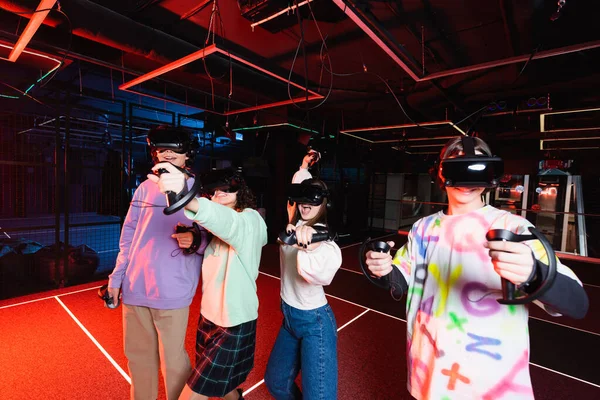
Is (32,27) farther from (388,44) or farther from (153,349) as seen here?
(388,44)

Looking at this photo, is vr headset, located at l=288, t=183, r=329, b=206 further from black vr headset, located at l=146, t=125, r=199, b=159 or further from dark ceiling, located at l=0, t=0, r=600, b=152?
dark ceiling, located at l=0, t=0, r=600, b=152

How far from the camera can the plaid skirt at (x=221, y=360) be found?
4.60 feet

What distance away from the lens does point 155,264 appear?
159 cm

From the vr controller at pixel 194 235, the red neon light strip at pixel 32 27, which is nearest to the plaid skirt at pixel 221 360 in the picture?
the vr controller at pixel 194 235

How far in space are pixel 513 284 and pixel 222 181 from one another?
1299 mm

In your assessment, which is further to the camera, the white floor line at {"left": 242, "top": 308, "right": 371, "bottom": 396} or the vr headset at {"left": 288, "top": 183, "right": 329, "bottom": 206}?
the white floor line at {"left": 242, "top": 308, "right": 371, "bottom": 396}

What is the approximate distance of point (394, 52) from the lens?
2.50 m

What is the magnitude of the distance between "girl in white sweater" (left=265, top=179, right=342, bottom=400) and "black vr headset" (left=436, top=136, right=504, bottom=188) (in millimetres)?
632

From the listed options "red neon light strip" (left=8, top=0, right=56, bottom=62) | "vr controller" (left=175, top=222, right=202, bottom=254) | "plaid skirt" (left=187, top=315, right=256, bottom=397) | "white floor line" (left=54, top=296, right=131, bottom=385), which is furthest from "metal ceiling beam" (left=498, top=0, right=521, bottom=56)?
"white floor line" (left=54, top=296, right=131, bottom=385)

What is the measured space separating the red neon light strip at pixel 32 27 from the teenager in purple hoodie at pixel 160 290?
137 cm

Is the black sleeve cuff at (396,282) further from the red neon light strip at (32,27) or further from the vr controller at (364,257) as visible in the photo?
the red neon light strip at (32,27)

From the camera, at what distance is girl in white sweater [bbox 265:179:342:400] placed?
1.38m

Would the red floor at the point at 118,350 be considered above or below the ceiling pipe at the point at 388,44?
below

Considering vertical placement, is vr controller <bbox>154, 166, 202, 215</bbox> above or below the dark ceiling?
below
